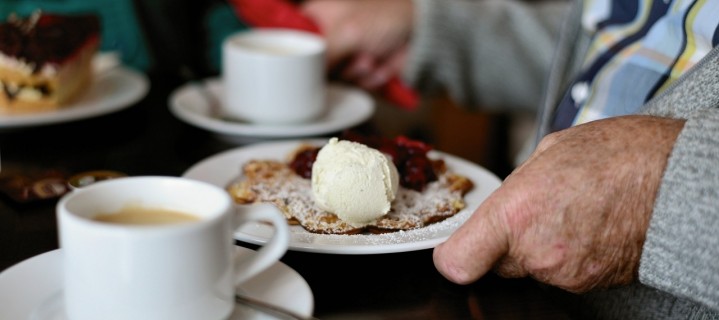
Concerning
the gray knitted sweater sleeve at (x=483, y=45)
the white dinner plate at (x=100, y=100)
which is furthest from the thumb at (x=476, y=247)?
the gray knitted sweater sleeve at (x=483, y=45)

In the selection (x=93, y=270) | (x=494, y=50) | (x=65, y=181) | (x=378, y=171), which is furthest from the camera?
(x=494, y=50)

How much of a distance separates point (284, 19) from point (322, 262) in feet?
2.70

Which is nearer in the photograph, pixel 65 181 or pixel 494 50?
pixel 65 181

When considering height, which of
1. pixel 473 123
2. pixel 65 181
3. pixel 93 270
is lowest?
pixel 473 123

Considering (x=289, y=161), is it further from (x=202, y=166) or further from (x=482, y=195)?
(x=482, y=195)

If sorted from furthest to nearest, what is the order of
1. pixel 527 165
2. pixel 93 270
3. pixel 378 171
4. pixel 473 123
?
pixel 473 123 < pixel 378 171 < pixel 527 165 < pixel 93 270

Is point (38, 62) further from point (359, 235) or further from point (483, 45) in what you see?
point (483, 45)

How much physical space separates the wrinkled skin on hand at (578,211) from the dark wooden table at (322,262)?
0.04 meters

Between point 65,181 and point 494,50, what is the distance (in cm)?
84

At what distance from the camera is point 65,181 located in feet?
3.00

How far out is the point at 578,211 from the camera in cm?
62

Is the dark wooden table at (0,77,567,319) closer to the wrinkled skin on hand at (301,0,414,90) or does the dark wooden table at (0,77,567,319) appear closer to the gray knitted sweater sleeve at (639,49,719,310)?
the gray knitted sweater sleeve at (639,49,719,310)

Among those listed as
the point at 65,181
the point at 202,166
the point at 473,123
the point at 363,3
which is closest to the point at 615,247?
the point at 202,166

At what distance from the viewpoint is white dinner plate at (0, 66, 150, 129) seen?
1.10 m
